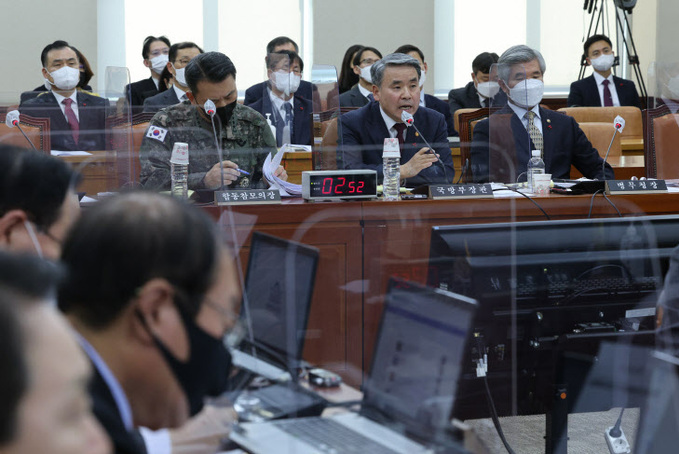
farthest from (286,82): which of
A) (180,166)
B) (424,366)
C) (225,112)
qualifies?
(424,366)

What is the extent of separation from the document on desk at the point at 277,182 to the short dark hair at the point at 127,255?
80.7 inches

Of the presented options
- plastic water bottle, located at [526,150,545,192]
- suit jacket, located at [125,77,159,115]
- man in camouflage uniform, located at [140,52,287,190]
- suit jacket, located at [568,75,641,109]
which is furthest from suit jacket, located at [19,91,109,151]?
suit jacket, located at [568,75,641,109]

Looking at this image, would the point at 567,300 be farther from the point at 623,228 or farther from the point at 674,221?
the point at 674,221

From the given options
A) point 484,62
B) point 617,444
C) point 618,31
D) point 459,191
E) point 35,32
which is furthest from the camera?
point 618,31

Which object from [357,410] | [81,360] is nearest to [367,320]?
[357,410]

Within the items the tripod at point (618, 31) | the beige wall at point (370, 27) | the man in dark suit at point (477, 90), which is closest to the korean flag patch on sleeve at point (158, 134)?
the man in dark suit at point (477, 90)

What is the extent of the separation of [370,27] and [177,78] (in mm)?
3486

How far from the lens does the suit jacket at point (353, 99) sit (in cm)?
571

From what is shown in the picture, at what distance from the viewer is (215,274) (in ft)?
3.15

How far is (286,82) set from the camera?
3830 mm

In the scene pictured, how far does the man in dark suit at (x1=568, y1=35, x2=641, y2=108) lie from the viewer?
265 inches

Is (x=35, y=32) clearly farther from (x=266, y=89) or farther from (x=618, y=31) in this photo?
(x=618, y=31)

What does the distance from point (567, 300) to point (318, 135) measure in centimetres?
163

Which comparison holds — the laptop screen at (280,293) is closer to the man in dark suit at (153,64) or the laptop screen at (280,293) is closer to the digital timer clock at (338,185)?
the digital timer clock at (338,185)
